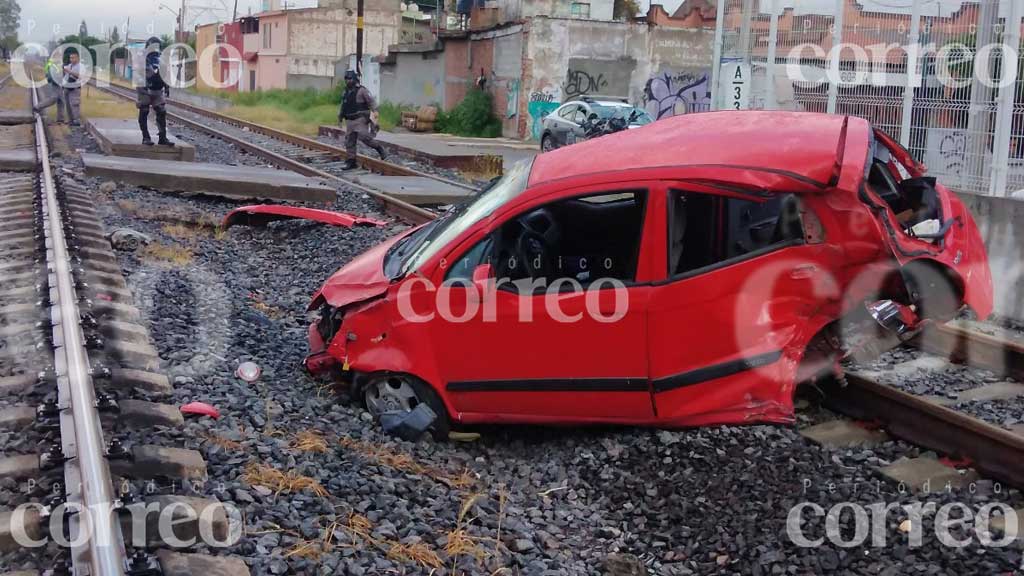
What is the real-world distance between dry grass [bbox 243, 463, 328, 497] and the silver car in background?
20.1 meters

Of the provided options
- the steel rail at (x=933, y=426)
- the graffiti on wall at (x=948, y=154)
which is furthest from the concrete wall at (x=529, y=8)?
the steel rail at (x=933, y=426)

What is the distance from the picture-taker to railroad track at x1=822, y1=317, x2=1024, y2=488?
Answer: 4434 millimetres

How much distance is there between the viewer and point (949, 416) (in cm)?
468

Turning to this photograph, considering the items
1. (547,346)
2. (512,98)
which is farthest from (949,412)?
(512,98)

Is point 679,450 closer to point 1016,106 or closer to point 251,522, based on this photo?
point 251,522

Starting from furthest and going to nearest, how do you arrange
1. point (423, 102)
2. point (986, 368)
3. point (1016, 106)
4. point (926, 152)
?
1. point (423, 102)
2. point (926, 152)
3. point (1016, 106)
4. point (986, 368)

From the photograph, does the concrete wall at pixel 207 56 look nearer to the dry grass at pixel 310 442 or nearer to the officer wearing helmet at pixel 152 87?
the officer wearing helmet at pixel 152 87

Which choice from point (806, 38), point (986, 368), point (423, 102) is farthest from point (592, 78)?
point (986, 368)

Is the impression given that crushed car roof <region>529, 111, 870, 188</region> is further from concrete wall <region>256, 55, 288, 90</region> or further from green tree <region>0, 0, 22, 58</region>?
green tree <region>0, 0, 22, 58</region>

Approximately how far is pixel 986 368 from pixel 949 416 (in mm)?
1724

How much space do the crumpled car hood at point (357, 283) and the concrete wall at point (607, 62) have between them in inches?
1098

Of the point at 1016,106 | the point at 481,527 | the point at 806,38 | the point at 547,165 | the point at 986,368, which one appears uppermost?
the point at 806,38

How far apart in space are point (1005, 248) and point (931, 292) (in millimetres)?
4633

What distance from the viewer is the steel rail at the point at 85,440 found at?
338 centimetres
